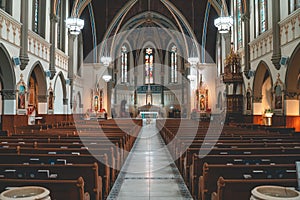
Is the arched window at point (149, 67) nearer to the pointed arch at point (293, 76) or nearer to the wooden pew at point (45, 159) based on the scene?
the pointed arch at point (293, 76)

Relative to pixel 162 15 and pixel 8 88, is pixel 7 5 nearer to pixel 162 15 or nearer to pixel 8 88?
pixel 8 88

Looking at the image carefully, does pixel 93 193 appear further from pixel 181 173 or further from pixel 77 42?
pixel 77 42

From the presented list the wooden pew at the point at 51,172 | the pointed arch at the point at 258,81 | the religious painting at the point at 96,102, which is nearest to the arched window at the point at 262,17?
the pointed arch at the point at 258,81

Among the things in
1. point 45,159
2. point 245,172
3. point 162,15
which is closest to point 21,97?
point 45,159

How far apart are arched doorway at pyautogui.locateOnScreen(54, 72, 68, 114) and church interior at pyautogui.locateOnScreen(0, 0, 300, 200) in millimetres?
125

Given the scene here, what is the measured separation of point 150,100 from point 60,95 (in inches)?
767

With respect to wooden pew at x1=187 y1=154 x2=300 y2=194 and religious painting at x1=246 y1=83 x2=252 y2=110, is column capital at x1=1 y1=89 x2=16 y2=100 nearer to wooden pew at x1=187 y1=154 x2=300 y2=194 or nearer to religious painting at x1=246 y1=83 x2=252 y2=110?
wooden pew at x1=187 y1=154 x2=300 y2=194

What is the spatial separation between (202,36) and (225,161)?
84.9 feet

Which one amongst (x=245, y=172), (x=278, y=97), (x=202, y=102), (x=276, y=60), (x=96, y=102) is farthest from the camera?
(x=96, y=102)

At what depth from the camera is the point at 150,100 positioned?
40875mm

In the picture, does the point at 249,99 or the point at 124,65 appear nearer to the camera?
the point at 249,99

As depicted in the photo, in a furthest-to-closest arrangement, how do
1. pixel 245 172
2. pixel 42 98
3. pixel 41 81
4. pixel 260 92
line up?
pixel 42 98, pixel 41 81, pixel 260 92, pixel 245 172

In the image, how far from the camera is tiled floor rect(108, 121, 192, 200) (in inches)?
236

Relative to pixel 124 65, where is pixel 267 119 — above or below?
below
